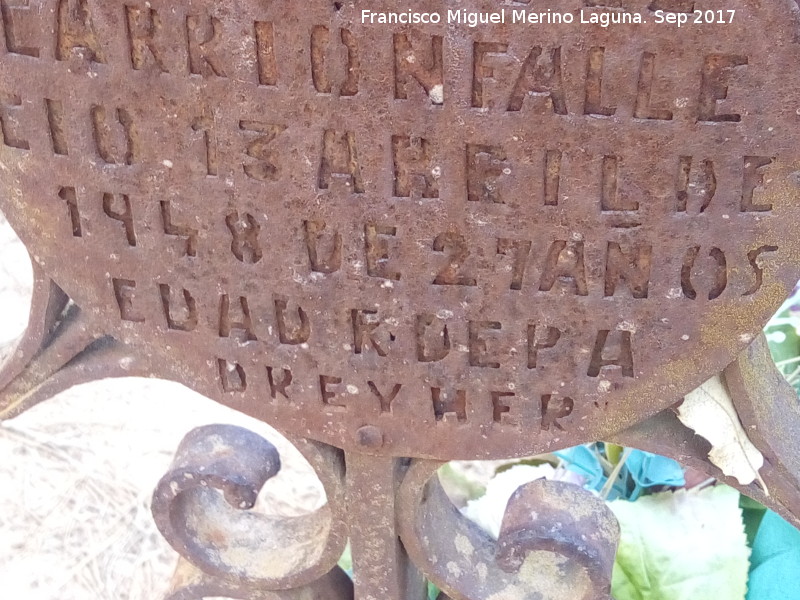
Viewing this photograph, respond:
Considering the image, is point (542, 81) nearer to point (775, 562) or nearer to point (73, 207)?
point (73, 207)

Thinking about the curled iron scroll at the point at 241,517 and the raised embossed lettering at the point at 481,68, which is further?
the curled iron scroll at the point at 241,517

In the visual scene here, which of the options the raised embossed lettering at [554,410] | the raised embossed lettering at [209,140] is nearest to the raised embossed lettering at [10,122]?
the raised embossed lettering at [209,140]

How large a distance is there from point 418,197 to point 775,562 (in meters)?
0.62

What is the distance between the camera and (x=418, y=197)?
0.46 meters

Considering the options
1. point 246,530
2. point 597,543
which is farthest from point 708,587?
point 246,530

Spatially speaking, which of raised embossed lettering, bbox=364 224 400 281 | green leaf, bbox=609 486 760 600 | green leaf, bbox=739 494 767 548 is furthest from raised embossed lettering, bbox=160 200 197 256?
green leaf, bbox=739 494 767 548

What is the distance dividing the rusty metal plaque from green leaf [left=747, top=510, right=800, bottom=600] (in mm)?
443

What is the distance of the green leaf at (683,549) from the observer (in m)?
0.85

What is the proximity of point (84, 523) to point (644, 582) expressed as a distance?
26.0 inches

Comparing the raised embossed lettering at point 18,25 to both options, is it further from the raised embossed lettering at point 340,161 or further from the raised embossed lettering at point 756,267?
the raised embossed lettering at point 756,267

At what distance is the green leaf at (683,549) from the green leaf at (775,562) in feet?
0.06

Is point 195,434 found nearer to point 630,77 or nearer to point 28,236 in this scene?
point 28,236

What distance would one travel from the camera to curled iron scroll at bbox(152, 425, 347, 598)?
61 cm

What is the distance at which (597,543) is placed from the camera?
22.3 inches
